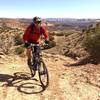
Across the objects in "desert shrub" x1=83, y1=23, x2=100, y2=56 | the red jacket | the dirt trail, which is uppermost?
the red jacket

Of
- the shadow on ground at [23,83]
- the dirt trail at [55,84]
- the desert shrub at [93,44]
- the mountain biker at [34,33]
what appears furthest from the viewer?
the desert shrub at [93,44]

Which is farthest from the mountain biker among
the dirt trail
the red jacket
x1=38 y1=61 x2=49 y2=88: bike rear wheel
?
the dirt trail

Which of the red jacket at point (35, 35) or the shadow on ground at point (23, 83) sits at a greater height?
the red jacket at point (35, 35)

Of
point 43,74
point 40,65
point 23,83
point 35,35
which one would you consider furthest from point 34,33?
point 23,83

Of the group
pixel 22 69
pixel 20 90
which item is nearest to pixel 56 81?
pixel 20 90

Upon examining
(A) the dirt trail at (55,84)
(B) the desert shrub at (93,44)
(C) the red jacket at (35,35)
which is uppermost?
(C) the red jacket at (35,35)

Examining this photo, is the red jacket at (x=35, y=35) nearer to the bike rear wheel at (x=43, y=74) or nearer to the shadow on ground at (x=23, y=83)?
the bike rear wheel at (x=43, y=74)

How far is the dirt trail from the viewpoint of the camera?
7.71 m

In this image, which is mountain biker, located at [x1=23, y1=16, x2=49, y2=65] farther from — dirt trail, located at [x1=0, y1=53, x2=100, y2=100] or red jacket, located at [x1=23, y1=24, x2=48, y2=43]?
dirt trail, located at [x1=0, y1=53, x2=100, y2=100]

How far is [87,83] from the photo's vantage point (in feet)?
29.4

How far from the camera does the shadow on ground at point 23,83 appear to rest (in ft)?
26.8

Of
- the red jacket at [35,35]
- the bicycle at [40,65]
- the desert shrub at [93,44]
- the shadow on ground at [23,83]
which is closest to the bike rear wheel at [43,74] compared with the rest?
the bicycle at [40,65]

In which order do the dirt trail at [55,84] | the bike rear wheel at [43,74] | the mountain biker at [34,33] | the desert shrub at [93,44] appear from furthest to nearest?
the desert shrub at [93,44], the mountain biker at [34,33], the bike rear wheel at [43,74], the dirt trail at [55,84]

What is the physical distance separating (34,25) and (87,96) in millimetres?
2769
